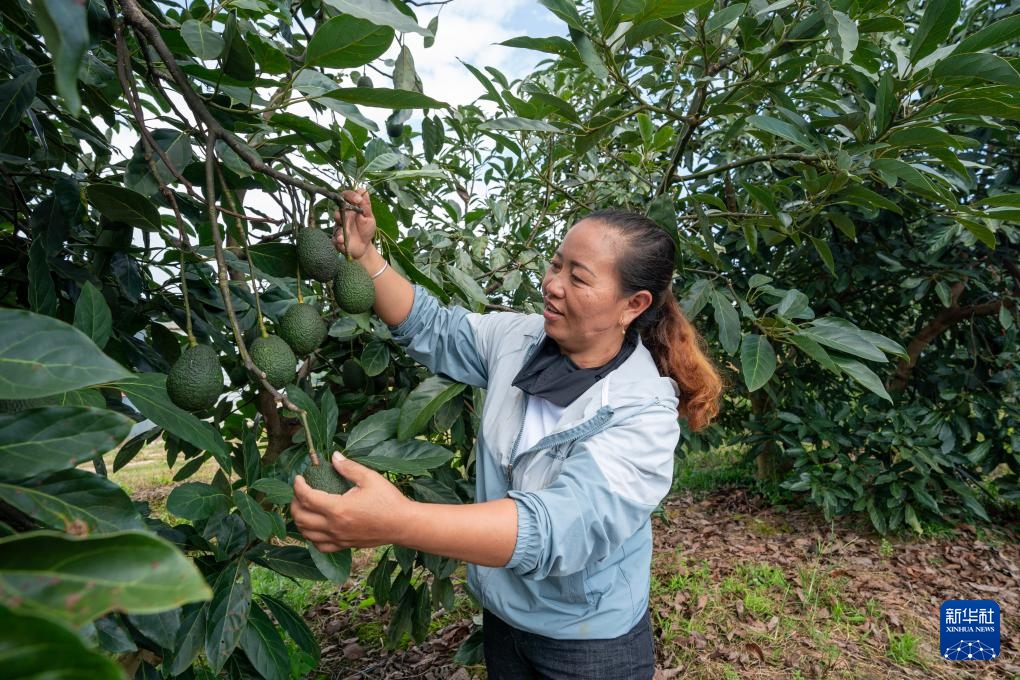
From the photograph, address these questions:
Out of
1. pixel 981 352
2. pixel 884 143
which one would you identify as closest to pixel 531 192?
pixel 884 143

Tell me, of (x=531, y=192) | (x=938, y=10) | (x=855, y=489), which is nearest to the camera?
(x=938, y=10)

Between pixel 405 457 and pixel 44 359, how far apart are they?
0.58 metres

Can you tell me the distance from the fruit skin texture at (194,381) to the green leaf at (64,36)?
0.42 meters

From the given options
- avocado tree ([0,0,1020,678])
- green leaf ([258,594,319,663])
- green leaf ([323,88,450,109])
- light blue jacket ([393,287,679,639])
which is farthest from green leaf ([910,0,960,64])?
green leaf ([258,594,319,663])

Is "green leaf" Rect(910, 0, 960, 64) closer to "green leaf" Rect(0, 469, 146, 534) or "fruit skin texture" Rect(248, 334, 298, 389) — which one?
"fruit skin texture" Rect(248, 334, 298, 389)

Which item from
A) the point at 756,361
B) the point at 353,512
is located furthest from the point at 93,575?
the point at 756,361

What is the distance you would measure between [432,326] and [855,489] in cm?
263

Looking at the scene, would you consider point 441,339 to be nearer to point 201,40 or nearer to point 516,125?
point 516,125

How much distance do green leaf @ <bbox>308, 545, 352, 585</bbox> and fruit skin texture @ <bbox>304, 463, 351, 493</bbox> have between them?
116 mm

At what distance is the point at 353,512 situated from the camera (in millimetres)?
797

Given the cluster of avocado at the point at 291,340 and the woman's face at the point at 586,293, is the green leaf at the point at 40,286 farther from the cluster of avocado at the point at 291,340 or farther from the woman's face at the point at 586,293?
the woman's face at the point at 586,293

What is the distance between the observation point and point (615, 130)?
2035 mm

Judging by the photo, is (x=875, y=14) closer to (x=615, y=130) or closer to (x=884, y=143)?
(x=884, y=143)

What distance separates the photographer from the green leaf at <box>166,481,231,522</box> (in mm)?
895
